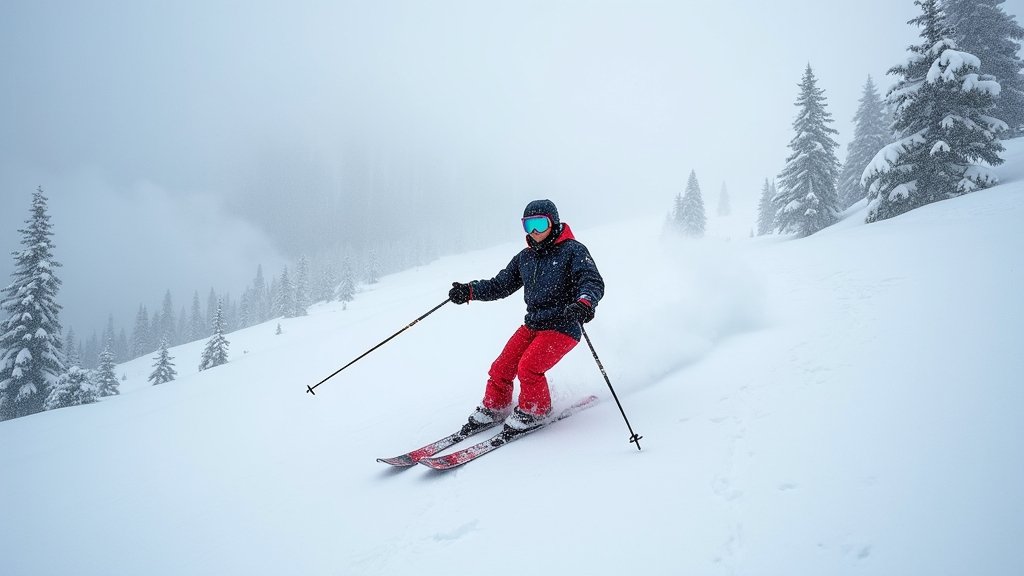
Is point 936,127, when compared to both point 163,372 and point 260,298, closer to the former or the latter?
point 163,372

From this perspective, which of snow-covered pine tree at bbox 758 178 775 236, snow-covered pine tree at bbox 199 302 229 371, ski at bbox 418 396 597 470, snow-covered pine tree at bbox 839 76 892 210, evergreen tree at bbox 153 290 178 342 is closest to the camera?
ski at bbox 418 396 597 470

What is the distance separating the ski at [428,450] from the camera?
397cm

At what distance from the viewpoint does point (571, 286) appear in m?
4.59

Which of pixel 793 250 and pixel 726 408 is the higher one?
pixel 793 250

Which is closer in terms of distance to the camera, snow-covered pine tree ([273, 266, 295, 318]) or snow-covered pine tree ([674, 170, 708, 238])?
snow-covered pine tree ([674, 170, 708, 238])

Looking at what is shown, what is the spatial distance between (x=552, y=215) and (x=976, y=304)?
4.55 meters

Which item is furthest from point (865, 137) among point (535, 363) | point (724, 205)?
point (724, 205)

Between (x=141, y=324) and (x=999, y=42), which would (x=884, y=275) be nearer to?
(x=999, y=42)

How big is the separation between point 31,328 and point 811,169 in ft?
148

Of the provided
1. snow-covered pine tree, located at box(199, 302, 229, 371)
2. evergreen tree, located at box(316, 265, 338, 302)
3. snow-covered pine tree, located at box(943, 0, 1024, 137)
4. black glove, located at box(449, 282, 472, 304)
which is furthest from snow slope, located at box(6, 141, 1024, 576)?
evergreen tree, located at box(316, 265, 338, 302)

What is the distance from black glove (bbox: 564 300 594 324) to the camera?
390 cm

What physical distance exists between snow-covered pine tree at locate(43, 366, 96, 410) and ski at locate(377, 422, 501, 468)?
27730 mm

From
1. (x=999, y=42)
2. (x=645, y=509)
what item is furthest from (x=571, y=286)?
(x=999, y=42)

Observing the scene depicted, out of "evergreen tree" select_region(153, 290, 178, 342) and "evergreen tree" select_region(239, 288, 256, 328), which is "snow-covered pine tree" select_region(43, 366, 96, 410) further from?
"evergreen tree" select_region(153, 290, 178, 342)
